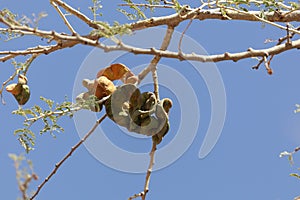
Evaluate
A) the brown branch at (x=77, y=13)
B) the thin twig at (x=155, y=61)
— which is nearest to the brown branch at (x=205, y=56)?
the thin twig at (x=155, y=61)

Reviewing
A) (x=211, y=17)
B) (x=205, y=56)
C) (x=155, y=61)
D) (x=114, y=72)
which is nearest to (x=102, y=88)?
(x=114, y=72)

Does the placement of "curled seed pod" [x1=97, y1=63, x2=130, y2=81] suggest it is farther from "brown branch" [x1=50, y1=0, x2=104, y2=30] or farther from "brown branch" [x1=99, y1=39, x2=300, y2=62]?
"brown branch" [x1=99, y1=39, x2=300, y2=62]

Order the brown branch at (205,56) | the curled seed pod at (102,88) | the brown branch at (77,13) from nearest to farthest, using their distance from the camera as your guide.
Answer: the brown branch at (205,56) < the curled seed pod at (102,88) < the brown branch at (77,13)

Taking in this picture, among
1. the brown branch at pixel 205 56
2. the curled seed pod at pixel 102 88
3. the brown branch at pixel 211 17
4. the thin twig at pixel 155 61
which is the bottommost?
the brown branch at pixel 205 56

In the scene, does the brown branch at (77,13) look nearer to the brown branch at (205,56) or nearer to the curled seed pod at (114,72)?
the curled seed pod at (114,72)

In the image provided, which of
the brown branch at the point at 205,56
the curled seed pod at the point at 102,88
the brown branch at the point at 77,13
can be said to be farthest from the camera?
the brown branch at the point at 77,13

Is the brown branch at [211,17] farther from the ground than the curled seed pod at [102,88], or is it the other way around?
the brown branch at [211,17]

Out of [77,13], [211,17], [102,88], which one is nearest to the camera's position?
[102,88]

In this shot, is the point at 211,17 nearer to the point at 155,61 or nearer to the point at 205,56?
the point at 155,61

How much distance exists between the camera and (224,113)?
3.04 meters

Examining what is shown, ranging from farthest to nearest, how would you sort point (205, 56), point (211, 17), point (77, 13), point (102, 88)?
point (211, 17) → point (77, 13) → point (102, 88) → point (205, 56)

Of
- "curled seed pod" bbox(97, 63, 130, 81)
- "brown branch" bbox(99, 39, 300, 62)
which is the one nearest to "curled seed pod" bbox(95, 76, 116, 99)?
"curled seed pod" bbox(97, 63, 130, 81)

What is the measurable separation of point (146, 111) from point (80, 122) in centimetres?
43

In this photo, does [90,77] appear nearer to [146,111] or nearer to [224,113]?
[146,111]
